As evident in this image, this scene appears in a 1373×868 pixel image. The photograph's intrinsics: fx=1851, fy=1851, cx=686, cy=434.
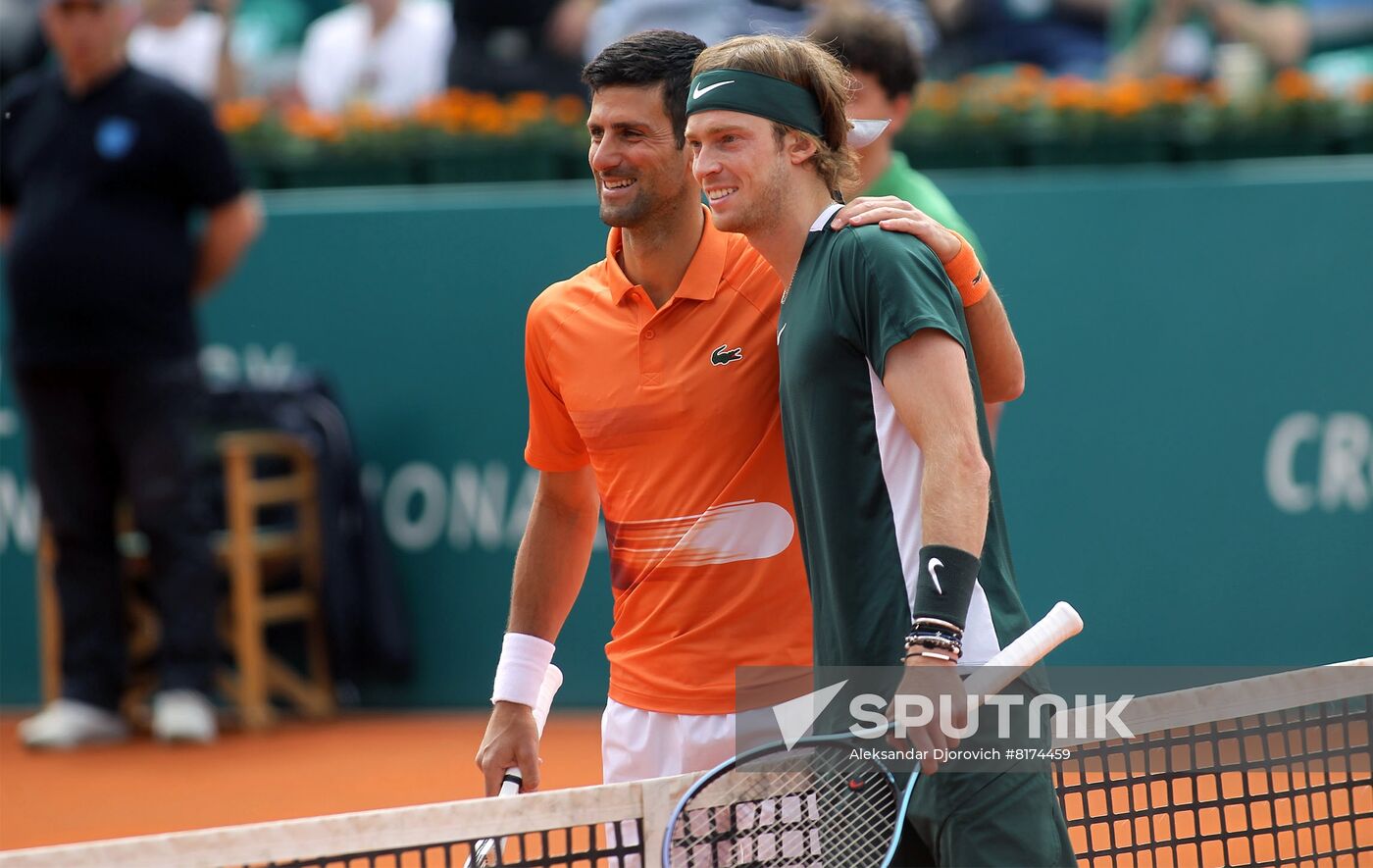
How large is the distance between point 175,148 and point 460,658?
222cm

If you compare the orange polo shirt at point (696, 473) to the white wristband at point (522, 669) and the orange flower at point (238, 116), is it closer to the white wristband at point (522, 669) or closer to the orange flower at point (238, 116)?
the white wristband at point (522, 669)

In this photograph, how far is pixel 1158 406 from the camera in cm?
646

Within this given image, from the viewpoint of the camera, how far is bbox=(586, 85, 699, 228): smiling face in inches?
120

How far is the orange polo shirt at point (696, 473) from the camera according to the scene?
3053mm

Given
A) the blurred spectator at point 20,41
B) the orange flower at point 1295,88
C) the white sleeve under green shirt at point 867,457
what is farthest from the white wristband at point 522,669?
the blurred spectator at point 20,41

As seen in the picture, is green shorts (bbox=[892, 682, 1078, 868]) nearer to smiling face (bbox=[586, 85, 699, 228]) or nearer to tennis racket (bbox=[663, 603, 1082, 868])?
tennis racket (bbox=[663, 603, 1082, 868])

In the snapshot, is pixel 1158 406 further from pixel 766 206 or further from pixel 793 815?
pixel 793 815

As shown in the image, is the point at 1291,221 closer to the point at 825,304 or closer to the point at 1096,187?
the point at 1096,187

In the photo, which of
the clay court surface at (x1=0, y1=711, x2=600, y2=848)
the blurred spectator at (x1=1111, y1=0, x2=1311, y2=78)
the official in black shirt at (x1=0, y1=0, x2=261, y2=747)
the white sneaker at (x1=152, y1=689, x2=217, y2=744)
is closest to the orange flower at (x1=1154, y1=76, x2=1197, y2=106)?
the blurred spectator at (x1=1111, y1=0, x2=1311, y2=78)

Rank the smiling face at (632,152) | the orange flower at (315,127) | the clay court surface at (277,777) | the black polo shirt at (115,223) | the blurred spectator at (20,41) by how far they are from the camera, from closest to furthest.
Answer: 1. the smiling face at (632,152)
2. the clay court surface at (277,777)
3. the black polo shirt at (115,223)
4. the orange flower at (315,127)
5. the blurred spectator at (20,41)

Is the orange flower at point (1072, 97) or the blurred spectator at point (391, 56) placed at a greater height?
the blurred spectator at point (391, 56)

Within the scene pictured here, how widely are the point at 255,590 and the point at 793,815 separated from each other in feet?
15.9

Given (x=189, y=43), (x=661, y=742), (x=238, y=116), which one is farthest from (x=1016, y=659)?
(x=189, y=43)

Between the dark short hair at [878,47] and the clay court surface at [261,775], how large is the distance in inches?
99.7
